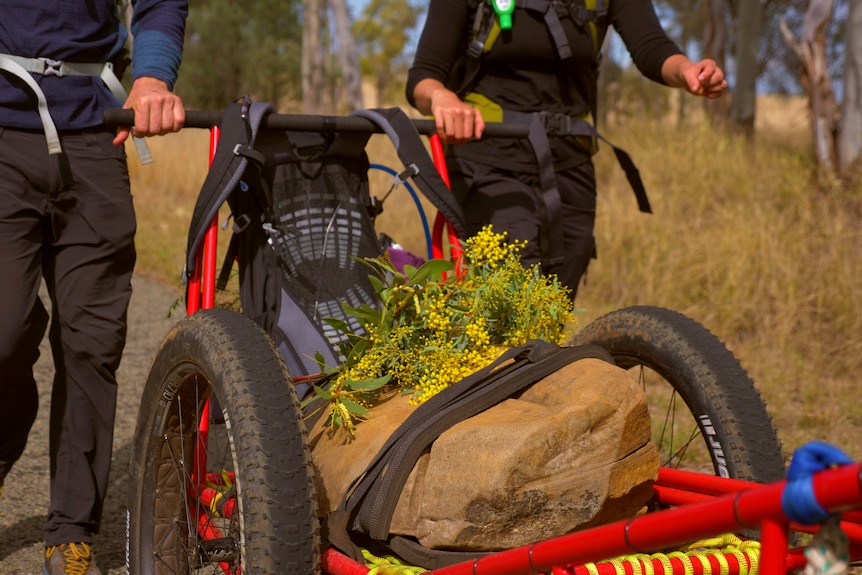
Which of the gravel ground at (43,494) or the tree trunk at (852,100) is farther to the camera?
the tree trunk at (852,100)

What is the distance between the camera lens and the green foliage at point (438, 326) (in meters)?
2.27

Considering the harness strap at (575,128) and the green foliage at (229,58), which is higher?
the green foliage at (229,58)

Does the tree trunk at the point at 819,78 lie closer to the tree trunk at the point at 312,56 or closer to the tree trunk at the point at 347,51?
the tree trunk at the point at 347,51

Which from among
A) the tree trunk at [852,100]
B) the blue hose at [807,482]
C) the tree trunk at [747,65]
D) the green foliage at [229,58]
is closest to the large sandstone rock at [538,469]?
the blue hose at [807,482]

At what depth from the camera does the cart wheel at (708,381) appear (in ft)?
7.14

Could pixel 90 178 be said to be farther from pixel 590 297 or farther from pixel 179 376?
pixel 590 297

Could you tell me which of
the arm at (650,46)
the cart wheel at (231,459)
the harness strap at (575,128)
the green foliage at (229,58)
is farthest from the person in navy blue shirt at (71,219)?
the green foliage at (229,58)

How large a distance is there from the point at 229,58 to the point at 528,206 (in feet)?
88.3

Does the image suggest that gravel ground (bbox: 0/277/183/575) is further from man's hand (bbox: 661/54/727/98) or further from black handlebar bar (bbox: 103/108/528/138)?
man's hand (bbox: 661/54/727/98)

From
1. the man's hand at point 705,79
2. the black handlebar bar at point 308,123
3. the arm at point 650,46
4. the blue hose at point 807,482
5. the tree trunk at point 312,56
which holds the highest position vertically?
the tree trunk at point 312,56

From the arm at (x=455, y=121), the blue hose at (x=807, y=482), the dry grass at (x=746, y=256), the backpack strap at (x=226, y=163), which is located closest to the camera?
the blue hose at (x=807, y=482)

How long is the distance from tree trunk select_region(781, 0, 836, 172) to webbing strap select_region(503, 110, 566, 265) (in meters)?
5.20

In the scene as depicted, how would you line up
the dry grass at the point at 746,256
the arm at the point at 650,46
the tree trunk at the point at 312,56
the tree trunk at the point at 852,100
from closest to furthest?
the arm at the point at 650,46, the dry grass at the point at 746,256, the tree trunk at the point at 852,100, the tree trunk at the point at 312,56

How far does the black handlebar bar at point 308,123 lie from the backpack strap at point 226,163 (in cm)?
4
